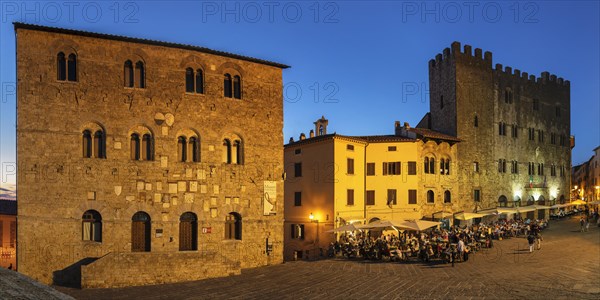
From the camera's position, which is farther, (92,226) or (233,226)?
(233,226)

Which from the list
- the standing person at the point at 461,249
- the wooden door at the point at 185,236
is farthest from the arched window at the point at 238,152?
the standing person at the point at 461,249

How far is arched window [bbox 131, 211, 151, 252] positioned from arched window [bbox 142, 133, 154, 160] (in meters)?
2.65

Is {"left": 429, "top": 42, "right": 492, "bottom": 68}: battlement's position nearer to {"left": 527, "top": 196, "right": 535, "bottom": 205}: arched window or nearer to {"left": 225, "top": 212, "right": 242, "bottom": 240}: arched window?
{"left": 527, "top": 196, "right": 535, "bottom": 205}: arched window

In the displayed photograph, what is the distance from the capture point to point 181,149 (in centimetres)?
2238

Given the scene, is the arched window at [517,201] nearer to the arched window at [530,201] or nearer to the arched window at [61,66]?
the arched window at [530,201]

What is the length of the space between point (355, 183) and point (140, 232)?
19898 mm

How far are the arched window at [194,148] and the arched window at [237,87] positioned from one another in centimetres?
323

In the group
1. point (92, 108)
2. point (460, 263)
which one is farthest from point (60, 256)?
point (460, 263)

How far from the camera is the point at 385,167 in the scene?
38031mm

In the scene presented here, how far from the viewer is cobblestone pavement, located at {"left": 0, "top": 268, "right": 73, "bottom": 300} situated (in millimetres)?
5879

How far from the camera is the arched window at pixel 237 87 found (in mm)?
23812

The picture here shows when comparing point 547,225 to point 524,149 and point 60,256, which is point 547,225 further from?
point 60,256

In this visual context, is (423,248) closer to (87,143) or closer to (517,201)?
(87,143)

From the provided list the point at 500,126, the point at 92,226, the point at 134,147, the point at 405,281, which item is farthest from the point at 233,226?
the point at 500,126
